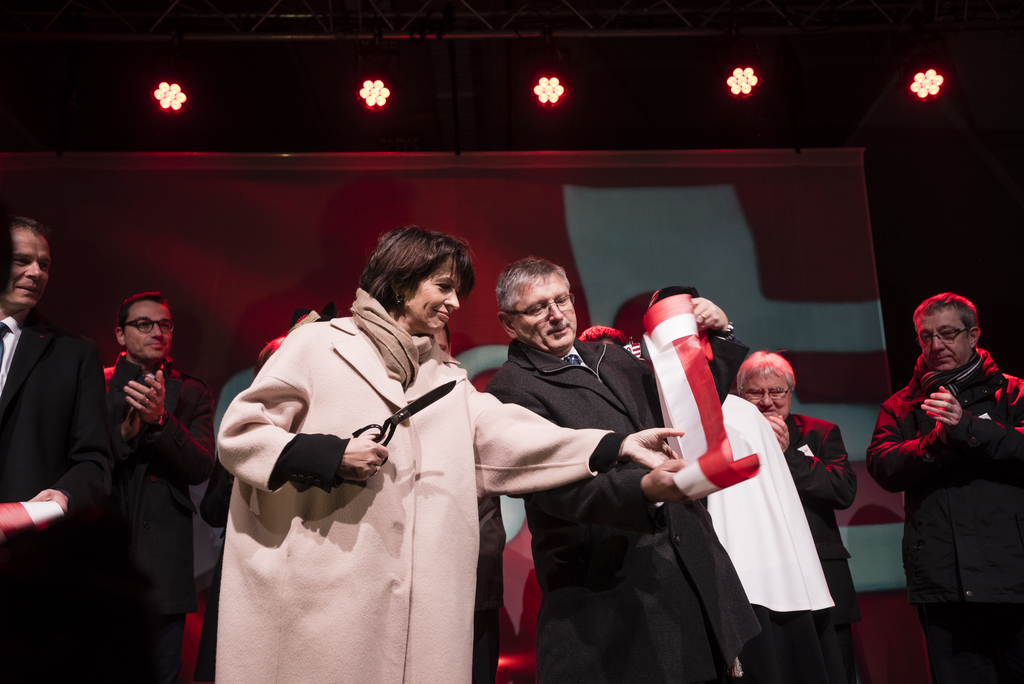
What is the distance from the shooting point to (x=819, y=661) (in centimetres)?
256

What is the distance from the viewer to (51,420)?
78.2 inches

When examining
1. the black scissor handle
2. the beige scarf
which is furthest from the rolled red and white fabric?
the beige scarf

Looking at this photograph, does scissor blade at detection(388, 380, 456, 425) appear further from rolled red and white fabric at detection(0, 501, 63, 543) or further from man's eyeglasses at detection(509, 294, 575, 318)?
rolled red and white fabric at detection(0, 501, 63, 543)

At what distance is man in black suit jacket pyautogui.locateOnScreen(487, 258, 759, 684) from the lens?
1.75 meters

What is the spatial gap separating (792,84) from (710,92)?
1.23m

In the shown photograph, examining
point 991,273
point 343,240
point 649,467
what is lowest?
point 649,467

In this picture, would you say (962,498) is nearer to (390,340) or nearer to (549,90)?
(390,340)

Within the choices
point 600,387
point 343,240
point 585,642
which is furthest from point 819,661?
point 343,240

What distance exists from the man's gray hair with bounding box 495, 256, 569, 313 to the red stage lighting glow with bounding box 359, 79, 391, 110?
9.72 feet

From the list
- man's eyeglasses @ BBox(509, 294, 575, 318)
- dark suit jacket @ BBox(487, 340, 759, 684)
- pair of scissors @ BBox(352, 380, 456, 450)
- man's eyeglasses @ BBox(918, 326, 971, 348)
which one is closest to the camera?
pair of scissors @ BBox(352, 380, 456, 450)

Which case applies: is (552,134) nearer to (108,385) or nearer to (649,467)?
(108,385)

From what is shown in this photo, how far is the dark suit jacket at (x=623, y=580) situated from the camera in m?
1.77

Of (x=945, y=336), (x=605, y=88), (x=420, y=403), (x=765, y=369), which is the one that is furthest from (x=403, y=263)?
(x=605, y=88)

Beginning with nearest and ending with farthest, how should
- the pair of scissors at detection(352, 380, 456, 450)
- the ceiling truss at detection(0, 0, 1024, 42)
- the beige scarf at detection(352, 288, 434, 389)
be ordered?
1. the pair of scissors at detection(352, 380, 456, 450)
2. the beige scarf at detection(352, 288, 434, 389)
3. the ceiling truss at detection(0, 0, 1024, 42)
